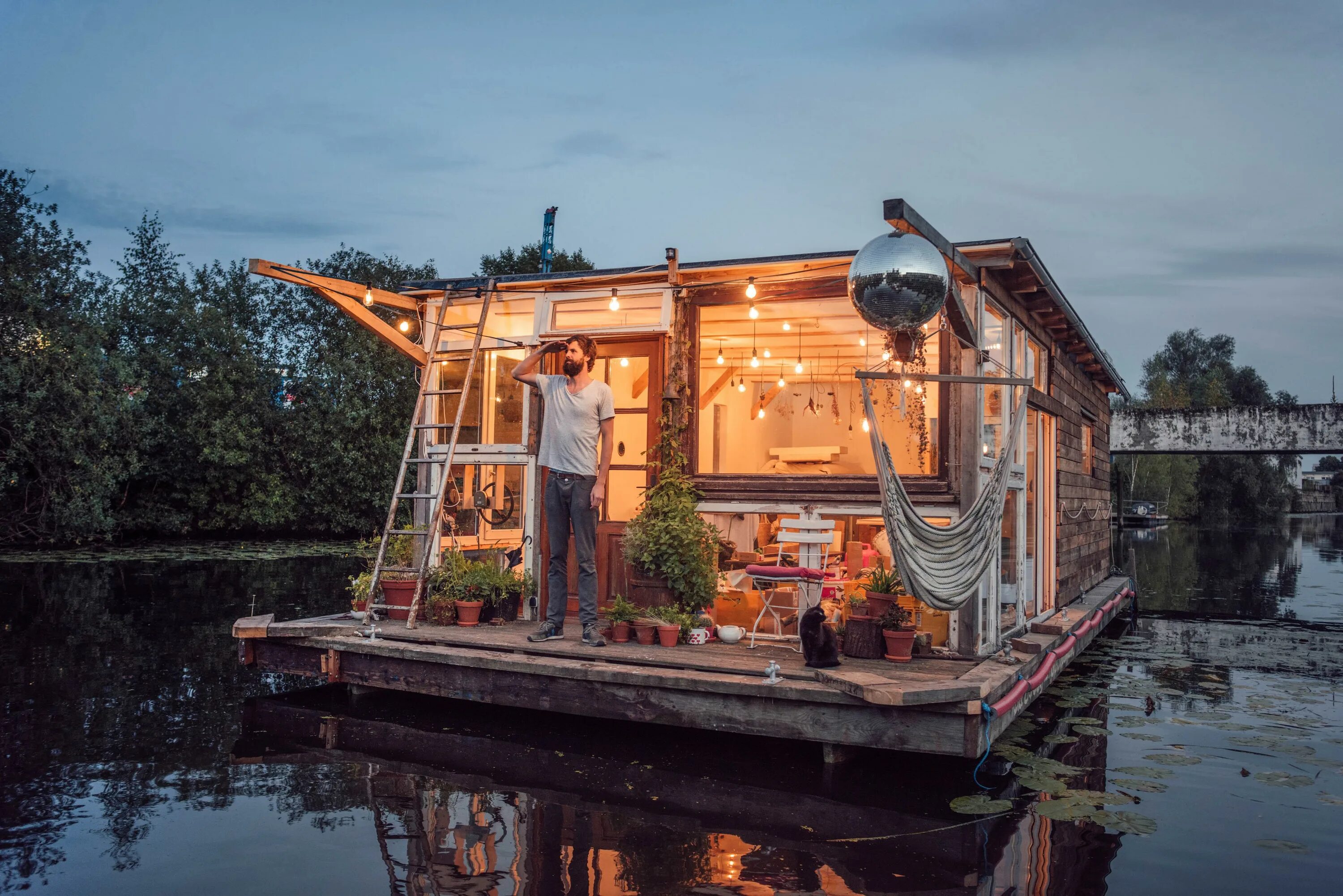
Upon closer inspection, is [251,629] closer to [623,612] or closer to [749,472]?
[623,612]

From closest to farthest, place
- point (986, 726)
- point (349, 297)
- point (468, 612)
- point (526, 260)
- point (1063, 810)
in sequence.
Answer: point (1063, 810) → point (986, 726) → point (468, 612) → point (349, 297) → point (526, 260)

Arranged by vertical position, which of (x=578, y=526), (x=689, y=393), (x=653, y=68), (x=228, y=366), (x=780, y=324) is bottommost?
(x=578, y=526)

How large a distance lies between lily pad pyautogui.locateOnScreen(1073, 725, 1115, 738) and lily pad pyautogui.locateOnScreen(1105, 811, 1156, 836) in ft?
5.39

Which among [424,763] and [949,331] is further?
[949,331]

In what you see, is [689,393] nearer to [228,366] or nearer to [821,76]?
[821,76]

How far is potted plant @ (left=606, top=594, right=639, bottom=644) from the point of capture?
A: 20.6 feet

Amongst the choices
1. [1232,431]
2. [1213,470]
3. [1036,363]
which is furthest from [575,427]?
[1213,470]

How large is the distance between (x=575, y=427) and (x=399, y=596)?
208cm

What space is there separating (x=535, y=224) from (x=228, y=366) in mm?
28411

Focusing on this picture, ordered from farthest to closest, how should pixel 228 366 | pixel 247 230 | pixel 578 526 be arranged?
pixel 247 230, pixel 228 366, pixel 578 526

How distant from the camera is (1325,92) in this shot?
12.7m

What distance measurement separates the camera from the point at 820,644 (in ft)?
17.6

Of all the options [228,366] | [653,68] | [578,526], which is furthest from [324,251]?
[578,526]

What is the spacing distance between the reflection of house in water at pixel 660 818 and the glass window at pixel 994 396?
88.1 inches
